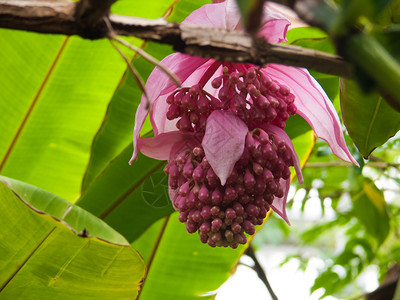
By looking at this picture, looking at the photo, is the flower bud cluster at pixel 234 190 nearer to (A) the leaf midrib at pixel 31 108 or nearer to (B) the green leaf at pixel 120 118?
(B) the green leaf at pixel 120 118

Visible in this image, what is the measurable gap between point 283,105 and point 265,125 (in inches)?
1.1

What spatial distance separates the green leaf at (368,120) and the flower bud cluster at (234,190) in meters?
0.12

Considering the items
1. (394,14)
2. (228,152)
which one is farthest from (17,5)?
(394,14)

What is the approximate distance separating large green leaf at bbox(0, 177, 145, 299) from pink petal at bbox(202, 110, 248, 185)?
0.51 feet

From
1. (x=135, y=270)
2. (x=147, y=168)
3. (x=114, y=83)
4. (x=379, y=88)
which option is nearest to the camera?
(x=379, y=88)

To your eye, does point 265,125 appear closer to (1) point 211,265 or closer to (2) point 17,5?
(2) point 17,5

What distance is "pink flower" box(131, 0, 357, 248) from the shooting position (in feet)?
1.59

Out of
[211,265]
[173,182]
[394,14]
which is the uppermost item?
[394,14]

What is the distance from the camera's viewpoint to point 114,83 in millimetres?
982

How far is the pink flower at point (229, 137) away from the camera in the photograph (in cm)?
48

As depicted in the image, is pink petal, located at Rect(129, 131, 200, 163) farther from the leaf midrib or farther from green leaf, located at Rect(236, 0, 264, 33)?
the leaf midrib

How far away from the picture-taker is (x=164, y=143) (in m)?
0.56

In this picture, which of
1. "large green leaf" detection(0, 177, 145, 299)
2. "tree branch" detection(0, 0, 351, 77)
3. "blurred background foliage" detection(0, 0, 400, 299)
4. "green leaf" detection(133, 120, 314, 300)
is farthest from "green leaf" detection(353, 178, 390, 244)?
"tree branch" detection(0, 0, 351, 77)

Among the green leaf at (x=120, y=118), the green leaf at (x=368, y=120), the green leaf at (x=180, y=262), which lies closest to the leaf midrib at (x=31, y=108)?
the green leaf at (x=120, y=118)
